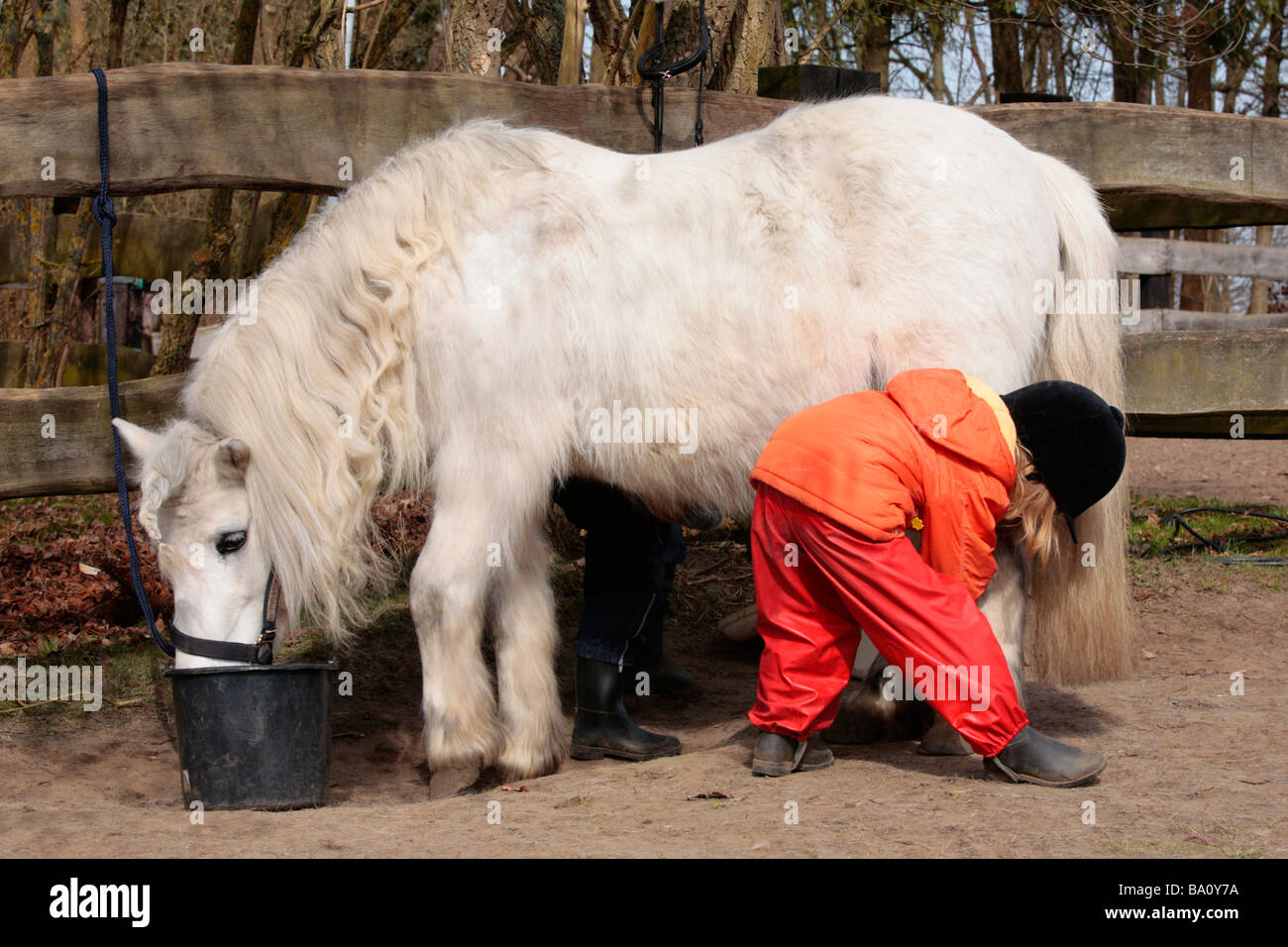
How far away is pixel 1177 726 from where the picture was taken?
338 centimetres

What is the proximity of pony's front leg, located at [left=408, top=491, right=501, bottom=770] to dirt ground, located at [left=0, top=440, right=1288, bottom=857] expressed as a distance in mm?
102

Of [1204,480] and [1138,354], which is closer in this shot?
[1138,354]

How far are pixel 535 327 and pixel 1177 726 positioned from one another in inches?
83.6

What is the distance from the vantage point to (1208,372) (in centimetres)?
444

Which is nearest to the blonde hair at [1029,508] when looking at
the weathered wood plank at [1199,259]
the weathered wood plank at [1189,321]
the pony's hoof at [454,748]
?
the pony's hoof at [454,748]

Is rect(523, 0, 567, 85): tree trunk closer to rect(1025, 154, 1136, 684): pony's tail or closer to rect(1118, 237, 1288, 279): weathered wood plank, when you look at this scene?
rect(1025, 154, 1136, 684): pony's tail

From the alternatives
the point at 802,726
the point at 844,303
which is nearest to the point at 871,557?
the point at 802,726

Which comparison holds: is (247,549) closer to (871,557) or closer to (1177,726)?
(871,557)

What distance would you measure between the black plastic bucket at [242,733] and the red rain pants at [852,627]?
46.1 inches

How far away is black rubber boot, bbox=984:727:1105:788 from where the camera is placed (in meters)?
2.77

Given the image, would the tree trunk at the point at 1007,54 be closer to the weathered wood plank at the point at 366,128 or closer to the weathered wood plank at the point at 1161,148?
the weathered wood plank at the point at 1161,148

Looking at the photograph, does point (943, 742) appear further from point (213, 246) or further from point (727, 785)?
point (213, 246)

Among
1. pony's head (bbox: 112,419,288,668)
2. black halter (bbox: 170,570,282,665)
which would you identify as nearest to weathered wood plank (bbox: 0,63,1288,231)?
pony's head (bbox: 112,419,288,668)

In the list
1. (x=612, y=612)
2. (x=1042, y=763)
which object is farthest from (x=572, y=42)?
(x=1042, y=763)
